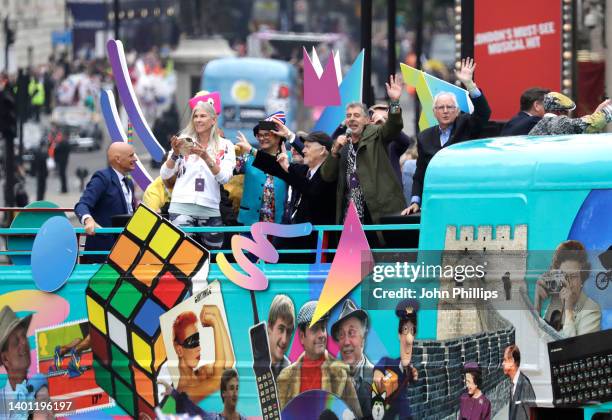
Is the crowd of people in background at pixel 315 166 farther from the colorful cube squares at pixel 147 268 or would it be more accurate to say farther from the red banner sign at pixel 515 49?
the red banner sign at pixel 515 49

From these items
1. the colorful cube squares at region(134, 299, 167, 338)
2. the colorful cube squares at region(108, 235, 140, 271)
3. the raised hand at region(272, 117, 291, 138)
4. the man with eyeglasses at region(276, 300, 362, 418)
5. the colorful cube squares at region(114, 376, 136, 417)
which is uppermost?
the raised hand at region(272, 117, 291, 138)

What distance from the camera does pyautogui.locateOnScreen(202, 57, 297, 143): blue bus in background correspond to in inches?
1480

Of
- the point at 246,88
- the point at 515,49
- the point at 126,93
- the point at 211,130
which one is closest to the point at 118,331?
the point at 211,130

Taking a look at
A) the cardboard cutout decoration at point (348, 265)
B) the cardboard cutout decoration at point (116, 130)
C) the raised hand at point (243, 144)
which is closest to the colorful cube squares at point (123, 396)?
the cardboard cutout decoration at point (348, 265)

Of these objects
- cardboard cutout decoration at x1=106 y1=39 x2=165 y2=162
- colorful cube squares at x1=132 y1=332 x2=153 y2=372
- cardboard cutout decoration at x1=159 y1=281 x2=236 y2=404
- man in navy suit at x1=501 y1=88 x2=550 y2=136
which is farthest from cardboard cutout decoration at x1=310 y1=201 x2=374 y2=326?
cardboard cutout decoration at x1=106 y1=39 x2=165 y2=162

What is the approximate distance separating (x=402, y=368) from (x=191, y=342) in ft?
4.61

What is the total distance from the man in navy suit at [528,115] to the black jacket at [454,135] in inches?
9.9

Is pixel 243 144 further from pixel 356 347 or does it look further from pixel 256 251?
pixel 356 347

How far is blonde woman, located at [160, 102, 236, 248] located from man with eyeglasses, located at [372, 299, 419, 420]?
1795mm

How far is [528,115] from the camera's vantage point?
10.7m

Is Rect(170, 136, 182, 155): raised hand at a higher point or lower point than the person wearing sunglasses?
higher

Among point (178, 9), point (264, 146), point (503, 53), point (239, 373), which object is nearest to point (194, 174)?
point (264, 146)

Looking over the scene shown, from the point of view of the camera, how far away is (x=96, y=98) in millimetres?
43312

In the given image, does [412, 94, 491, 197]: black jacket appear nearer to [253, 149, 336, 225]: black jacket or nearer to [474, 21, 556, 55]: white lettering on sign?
[253, 149, 336, 225]: black jacket
